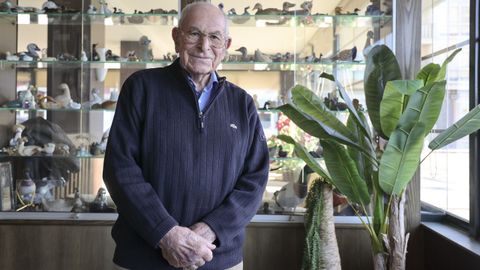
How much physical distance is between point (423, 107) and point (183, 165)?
104 centimetres

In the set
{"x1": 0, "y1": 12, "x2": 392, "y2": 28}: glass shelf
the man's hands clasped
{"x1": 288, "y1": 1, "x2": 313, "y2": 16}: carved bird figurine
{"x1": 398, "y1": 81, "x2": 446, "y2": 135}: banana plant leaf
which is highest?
{"x1": 288, "y1": 1, "x2": 313, "y2": 16}: carved bird figurine

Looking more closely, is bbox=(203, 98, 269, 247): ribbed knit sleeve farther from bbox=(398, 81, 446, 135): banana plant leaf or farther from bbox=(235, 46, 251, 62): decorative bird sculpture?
bbox=(235, 46, 251, 62): decorative bird sculpture

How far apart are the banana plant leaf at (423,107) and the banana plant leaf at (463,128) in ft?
0.30

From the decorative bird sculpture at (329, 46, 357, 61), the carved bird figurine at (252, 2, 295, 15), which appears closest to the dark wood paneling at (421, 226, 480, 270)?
the decorative bird sculpture at (329, 46, 357, 61)

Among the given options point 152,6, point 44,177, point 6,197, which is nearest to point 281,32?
point 152,6

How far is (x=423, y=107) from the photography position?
1.96m

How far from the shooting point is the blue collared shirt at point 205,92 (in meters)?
1.64

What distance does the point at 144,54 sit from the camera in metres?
2.99

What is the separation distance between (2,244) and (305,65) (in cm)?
208

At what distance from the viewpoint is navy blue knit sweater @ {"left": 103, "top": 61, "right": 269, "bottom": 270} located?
5.02ft

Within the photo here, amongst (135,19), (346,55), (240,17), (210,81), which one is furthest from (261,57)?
(210,81)

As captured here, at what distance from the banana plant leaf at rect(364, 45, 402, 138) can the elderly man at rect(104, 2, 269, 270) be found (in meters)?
0.84

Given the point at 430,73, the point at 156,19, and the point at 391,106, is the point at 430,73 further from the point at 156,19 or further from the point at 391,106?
the point at 156,19

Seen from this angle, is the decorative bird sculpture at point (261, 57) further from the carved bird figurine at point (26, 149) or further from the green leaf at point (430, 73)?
the carved bird figurine at point (26, 149)
